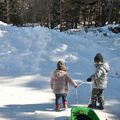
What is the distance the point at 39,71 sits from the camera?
1298 centimetres

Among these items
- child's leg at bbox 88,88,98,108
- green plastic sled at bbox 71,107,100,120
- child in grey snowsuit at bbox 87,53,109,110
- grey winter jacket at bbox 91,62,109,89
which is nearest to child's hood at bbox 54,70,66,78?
child in grey snowsuit at bbox 87,53,109,110

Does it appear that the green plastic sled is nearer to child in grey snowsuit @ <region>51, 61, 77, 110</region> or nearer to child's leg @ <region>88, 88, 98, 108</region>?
child in grey snowsuit @ <region>51, 61, 77, 110</region>

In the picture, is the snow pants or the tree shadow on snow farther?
the snow pants

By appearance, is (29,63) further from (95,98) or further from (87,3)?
(87,3)

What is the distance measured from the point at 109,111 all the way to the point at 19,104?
2.24 metres

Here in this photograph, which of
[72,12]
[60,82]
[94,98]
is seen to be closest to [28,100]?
[60,82]

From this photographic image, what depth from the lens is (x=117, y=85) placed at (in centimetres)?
1176

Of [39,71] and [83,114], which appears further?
[39,71]

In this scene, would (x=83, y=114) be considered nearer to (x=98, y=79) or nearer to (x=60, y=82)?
(x=60, y=82)

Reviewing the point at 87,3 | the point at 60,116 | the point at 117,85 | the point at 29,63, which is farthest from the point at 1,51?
the point at 87,3

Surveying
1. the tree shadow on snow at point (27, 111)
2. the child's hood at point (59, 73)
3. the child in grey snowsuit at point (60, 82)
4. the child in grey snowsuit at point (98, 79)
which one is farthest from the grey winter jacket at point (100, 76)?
the tree shadow on snow at point (27, 111)

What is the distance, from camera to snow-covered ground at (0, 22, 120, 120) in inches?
350

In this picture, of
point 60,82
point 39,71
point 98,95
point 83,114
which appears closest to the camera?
point 83,114

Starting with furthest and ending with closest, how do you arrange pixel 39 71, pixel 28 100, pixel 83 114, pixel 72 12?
pixel 72 12, pixel 39 71, pixel 28 100, pixel 83 114
